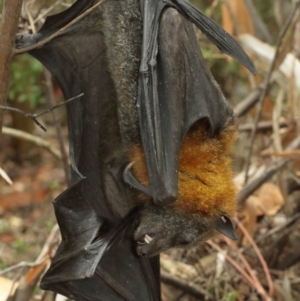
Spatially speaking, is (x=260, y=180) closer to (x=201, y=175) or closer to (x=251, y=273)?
(x=251, y=273)

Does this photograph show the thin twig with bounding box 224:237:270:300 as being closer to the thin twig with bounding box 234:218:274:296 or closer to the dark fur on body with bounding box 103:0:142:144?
the thin twig with bounding box 234:218:274:296

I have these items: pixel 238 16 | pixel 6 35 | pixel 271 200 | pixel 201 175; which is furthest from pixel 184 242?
pixel 238 16

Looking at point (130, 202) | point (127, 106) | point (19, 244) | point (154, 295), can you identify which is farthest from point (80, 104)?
point (19, 244)

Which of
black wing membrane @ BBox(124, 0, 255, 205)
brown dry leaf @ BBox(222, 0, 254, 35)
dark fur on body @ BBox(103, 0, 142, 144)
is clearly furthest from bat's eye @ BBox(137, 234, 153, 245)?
brown dry leaf @ BBox(222, 0, 254, 35)

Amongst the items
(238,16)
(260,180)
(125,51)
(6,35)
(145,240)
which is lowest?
(260,180)

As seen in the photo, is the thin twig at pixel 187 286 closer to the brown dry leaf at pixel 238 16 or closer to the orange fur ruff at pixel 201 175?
the orange fur ruff at pixel 201 175

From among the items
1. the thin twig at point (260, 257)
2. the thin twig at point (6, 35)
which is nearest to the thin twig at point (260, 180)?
the thin twig at point (260, 257)

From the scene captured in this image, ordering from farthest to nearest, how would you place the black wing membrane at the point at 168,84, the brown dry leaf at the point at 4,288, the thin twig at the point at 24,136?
the thin twig at the point at 24,136, the brown dry leaf at the point at 4,288, the black wing membrane at the point at 168,84
